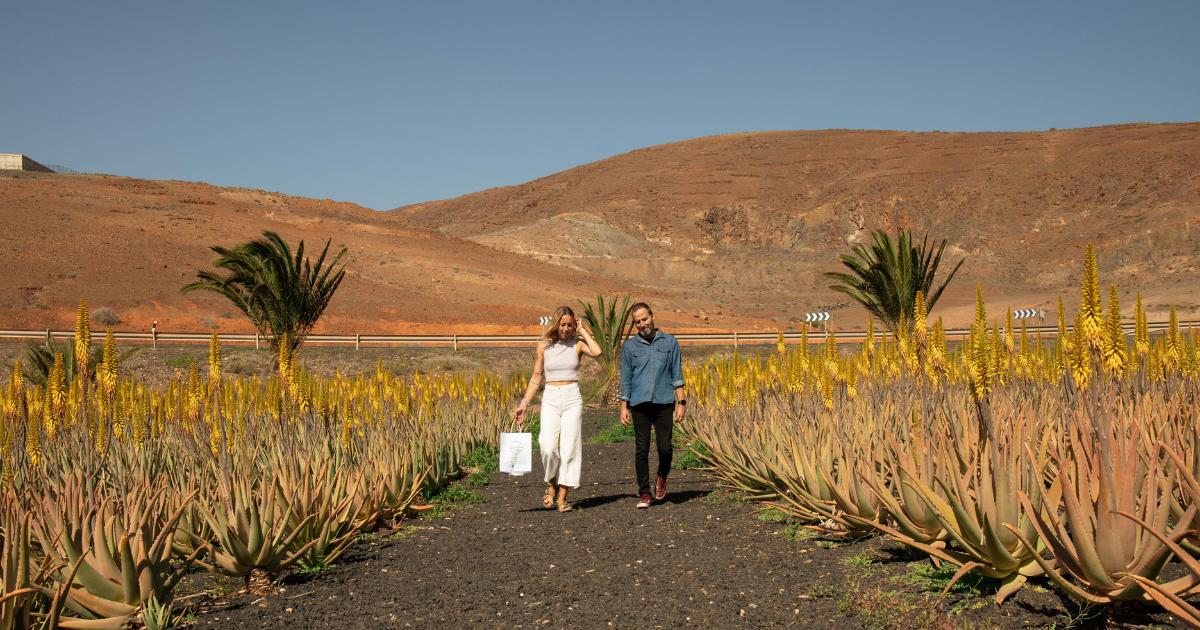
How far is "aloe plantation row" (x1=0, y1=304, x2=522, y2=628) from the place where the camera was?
153 inches

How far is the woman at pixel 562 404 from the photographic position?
7145 mm

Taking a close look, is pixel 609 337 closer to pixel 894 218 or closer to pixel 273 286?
pixel 273 286

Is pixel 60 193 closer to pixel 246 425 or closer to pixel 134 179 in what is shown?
pixel 134 179

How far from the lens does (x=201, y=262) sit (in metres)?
50.4

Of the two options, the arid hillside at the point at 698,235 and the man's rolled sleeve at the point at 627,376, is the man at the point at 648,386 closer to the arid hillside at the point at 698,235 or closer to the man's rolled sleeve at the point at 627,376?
the man's rolled sleeve at the point at 627,376

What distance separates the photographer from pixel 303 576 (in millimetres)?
5047

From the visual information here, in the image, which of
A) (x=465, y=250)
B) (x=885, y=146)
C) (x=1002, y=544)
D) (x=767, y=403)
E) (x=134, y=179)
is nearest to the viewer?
(x=1002, y=544)

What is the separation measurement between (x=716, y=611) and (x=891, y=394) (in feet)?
13.5

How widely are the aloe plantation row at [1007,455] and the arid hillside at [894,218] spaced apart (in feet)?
138

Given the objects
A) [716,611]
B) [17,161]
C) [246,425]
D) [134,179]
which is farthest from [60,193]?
[716,611]

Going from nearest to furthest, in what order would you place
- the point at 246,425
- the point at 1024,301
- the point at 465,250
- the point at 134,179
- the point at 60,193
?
the point at 246,425
the point at 1024,301
the point at 60,193
the point at 465,250
the point at 134,179

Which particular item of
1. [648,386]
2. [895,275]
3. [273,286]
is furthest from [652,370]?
[273,286]

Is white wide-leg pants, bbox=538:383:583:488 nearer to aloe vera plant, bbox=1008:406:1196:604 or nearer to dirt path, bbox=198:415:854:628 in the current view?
dirt path, bbox=198:415:854:628

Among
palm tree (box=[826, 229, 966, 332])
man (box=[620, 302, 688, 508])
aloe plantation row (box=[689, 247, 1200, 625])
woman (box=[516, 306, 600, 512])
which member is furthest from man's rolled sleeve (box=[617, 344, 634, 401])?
palm tree (box=[826, 229, 966, 332])
